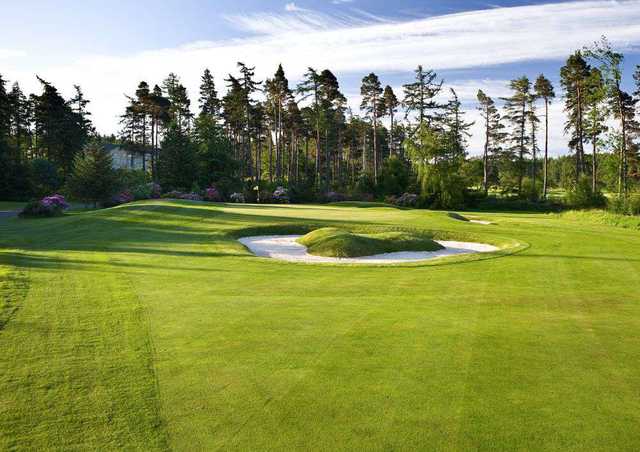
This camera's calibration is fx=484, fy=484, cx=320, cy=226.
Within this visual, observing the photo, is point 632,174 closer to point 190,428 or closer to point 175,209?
point 175,209

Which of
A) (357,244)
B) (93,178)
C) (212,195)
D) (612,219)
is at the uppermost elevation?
(93,178)

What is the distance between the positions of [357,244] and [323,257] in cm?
129

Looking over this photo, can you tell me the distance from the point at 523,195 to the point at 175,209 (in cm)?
3977

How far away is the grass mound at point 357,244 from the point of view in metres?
15.0

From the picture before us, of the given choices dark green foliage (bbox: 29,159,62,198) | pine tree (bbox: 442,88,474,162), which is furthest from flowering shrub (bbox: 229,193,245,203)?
pine tree (bbox: 442,88,474,162)

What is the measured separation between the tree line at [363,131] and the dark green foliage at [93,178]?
34.2 feet

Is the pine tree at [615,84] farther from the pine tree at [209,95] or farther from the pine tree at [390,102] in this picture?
the pine tree at [209,95]

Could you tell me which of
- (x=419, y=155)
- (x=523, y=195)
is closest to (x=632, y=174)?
(x=523, y=195)

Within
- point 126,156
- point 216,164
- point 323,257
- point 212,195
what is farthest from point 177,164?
point 126,156

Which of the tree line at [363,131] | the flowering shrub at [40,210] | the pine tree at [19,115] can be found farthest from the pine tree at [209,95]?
the flowering shrub at [40,210]

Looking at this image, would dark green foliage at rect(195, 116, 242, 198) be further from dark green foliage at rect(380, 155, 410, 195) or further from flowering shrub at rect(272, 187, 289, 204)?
dark green foliage at rect(380, 155, 410, 195)

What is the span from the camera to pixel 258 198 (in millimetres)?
44500

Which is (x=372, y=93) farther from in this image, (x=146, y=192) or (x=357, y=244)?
(x=357, y=244)

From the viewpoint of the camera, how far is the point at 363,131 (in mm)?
78812
